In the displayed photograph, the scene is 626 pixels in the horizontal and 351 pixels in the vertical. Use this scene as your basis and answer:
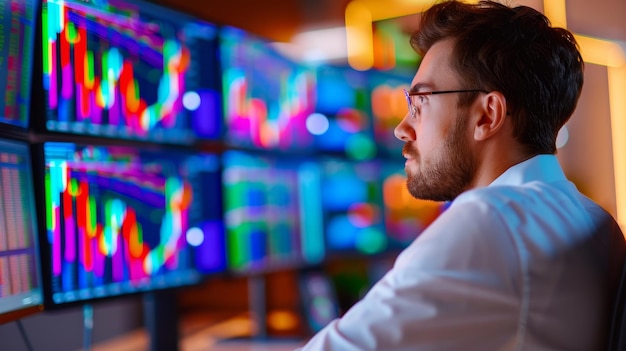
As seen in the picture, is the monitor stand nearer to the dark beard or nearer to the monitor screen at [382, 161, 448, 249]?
the dark beard

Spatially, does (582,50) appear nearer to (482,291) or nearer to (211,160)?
(211,160)

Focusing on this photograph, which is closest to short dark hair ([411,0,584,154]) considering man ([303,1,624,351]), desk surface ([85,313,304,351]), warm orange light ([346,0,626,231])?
man ([303,1,624,351])

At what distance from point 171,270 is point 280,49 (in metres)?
0.90

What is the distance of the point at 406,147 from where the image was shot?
1.22 meters

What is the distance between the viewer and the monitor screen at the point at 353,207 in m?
2.30

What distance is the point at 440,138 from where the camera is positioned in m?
1.13

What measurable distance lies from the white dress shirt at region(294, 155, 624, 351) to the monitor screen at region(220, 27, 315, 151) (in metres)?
1.07

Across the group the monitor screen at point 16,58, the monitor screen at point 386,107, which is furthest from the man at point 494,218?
the monitor screen at point 386,107

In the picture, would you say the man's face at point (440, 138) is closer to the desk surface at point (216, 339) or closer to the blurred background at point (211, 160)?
the blurred background at point (211, 160)

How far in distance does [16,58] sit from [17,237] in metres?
0.33

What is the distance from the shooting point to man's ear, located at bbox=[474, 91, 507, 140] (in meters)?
Result: 1.07

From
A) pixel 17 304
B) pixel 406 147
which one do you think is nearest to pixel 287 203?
pixel 406 147

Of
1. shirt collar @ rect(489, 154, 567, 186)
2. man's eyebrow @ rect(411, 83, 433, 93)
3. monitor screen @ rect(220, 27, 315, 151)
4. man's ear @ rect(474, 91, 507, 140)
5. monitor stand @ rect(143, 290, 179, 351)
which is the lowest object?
monitor stand @ rect(143, 290, 179, 351)

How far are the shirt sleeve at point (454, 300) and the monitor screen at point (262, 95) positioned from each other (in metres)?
1.09
